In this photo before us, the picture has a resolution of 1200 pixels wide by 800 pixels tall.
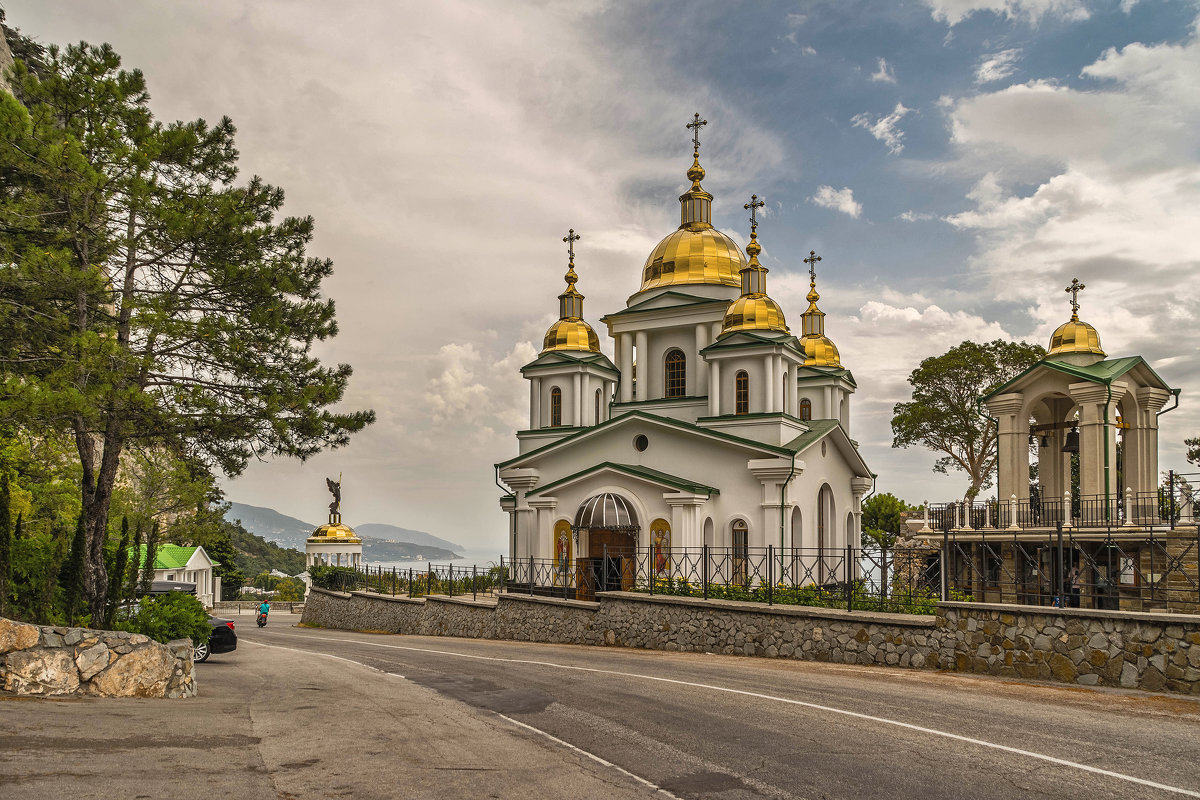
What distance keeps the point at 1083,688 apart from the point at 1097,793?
6.00m

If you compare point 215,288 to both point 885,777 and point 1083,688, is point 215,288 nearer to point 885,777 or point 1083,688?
point 885,777

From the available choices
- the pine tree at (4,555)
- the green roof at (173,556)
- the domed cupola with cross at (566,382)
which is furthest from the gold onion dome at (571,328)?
the green roof at (173,556)

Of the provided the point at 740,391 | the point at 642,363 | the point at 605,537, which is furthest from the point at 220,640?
the point at 642,363

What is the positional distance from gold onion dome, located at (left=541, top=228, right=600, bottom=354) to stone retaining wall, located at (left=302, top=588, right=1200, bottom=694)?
10.5 m

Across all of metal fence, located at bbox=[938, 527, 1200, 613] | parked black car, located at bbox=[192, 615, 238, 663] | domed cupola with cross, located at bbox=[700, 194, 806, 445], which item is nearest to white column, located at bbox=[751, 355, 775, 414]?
domed cupola with cross, located at bbox=[700, 194, 806, 445]

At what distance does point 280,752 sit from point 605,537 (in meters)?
17.8

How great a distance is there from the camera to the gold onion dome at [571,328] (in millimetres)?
30922

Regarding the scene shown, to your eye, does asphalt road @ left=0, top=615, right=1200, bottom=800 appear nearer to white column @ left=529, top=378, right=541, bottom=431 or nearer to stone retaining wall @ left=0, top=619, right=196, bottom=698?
stone retaining wall @ left=0, top=619, right=196, bottom=698

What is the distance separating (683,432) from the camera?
25875 millimetres

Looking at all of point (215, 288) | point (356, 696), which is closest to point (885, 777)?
point (356, 696)

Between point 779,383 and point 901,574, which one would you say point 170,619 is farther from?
point 779,383

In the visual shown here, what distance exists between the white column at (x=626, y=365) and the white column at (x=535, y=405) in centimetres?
307

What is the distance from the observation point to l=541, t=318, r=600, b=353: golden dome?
30891mm

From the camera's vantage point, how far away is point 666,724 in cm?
945
